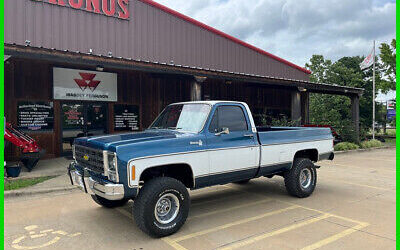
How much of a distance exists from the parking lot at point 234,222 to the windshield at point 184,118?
62.8 inches

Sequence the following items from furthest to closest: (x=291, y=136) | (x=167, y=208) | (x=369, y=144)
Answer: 1. (x=369, y=144)
2. (x=291, y=136)
3. (x=167, y=208)

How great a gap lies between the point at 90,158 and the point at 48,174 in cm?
476

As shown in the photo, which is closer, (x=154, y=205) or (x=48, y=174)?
(x=154, y=205)

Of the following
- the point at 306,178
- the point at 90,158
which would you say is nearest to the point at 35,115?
the point at 90,158

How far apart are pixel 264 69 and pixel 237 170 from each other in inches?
601

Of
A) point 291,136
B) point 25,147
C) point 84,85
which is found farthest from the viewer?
point 84,85

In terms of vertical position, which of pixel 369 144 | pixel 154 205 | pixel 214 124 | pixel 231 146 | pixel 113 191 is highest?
pixel 214 124

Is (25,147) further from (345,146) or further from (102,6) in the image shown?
(345,146)

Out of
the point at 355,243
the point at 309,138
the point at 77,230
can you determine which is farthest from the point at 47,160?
the point at 355,243

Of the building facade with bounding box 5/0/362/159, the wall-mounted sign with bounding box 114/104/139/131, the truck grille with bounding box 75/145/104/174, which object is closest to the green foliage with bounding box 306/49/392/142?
the building facade with bounding box 5/0/362/159

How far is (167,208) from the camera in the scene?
446 cm

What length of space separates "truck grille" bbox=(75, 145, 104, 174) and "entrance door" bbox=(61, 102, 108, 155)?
283 inches

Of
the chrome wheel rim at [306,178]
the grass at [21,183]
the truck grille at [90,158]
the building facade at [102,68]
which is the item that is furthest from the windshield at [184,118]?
the building facade at [102,68]

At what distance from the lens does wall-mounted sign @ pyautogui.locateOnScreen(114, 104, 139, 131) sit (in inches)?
508
